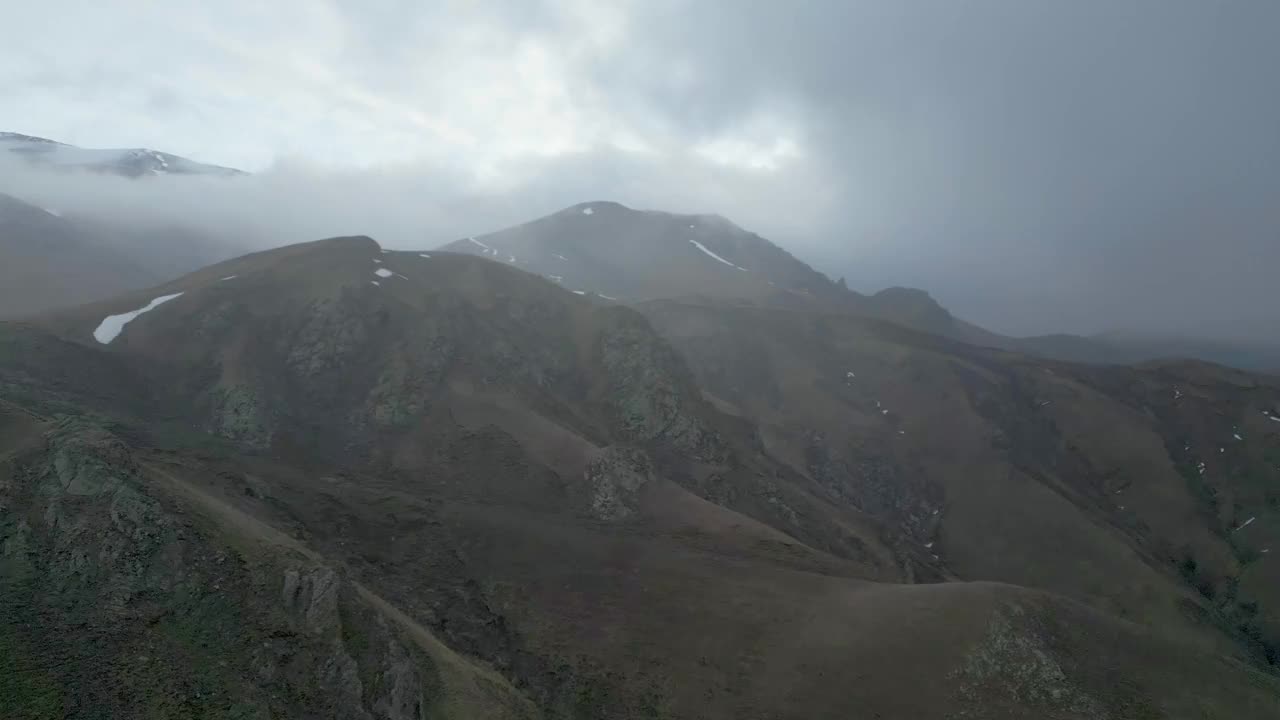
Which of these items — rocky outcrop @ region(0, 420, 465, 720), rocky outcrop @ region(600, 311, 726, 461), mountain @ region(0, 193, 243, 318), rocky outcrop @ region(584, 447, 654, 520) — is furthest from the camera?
mountain @ region(0, 193, 243, 318)

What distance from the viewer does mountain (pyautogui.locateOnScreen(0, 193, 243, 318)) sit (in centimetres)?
12006

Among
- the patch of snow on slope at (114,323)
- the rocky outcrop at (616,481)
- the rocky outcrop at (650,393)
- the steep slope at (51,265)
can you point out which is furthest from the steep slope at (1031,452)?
the steep slope at (51,265)

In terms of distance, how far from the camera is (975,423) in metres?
117

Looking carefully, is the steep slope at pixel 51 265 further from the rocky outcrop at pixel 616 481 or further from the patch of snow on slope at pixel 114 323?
the rocky outcrop at pixel 616 481

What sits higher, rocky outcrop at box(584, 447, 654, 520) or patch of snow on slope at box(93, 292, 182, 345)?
patch of snow on slope at box(93, 292, 182, 345)

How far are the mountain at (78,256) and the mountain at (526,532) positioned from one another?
212ft

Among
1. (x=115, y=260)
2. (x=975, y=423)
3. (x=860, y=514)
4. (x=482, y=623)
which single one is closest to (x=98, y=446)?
(x=482, y=623)

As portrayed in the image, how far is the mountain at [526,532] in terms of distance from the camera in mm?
27641

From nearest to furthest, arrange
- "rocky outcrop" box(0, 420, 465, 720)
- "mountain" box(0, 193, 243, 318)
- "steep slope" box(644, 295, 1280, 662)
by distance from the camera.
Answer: "rocky outcrop" box(0, 420, 465, 720) < "steep slope" box(644, 295, 1280, 662) < "mountain" box(0, 193, 243, 318)

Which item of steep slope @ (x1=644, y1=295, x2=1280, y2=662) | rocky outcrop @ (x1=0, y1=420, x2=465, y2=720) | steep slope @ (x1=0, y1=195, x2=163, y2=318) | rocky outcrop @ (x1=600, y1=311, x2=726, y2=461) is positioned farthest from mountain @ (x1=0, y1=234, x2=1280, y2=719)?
steep slope @ (x1=0, y1=195, x2=163, y2=318)

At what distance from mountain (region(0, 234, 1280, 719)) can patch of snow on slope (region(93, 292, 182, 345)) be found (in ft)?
1.07

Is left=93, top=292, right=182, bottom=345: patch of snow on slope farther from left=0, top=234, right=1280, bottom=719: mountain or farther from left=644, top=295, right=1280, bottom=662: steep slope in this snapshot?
left=644, top=295, right=1280, bottom=662: steep slope

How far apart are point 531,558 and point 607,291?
→ 143m

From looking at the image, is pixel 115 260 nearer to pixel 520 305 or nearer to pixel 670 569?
pixel 520 305
